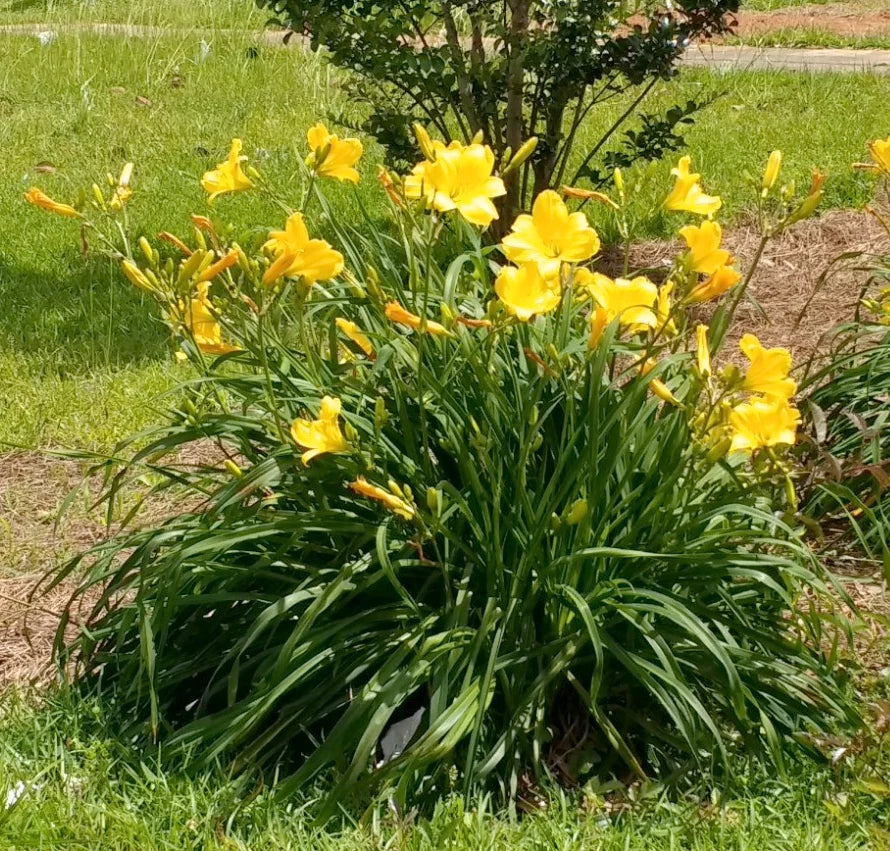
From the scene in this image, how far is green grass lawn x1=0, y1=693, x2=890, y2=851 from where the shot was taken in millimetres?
2057

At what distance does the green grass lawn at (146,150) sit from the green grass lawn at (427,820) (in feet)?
4.83

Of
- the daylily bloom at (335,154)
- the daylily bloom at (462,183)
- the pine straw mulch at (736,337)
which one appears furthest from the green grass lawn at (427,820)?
the daylily bloom at (335,154)

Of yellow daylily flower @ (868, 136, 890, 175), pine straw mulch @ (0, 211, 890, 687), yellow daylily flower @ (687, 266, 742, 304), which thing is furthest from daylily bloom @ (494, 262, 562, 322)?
yellow daylily flower @ (868, 136, 890, 175)

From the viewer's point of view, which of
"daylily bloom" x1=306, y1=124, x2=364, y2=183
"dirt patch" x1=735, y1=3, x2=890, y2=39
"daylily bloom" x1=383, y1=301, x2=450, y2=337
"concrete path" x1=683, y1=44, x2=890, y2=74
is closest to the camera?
"daylily bloom" x1=383, y1=301, x2=450, y2=337

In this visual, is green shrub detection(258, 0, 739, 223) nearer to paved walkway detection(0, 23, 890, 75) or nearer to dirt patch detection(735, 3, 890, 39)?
paved walkway detection(0, 23, 890, 75)

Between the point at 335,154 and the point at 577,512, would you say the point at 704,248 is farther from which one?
the point at 335,154

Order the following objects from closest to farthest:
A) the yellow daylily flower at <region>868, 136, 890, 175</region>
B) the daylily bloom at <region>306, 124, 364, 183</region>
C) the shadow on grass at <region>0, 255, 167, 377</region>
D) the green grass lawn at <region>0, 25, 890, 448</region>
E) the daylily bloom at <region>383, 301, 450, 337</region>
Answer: the daylily bloom at <region>383, 301, 450, 337</region>, the daylily bloom at <region>306, 124, 364, 183</region>, the yellow daylily flower at <region>868, 136, 890, 175</region>, the green grass lawn at <region>0, 25, 890, 448</region>, the shadow on grass at <region>0, 255, 167, 377</region>

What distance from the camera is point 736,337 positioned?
4465 mm

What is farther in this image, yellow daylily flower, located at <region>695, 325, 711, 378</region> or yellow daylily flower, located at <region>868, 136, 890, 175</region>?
yellow daylily flower, located at <region>868, 136, 890, 175</region>

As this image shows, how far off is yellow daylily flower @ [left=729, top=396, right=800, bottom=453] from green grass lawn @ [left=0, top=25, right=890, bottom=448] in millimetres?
1867

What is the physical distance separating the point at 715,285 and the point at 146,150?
5.21 m

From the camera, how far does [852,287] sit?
4.82m

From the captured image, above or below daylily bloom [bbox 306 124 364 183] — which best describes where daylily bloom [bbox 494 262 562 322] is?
below

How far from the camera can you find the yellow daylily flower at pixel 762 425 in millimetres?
2092
